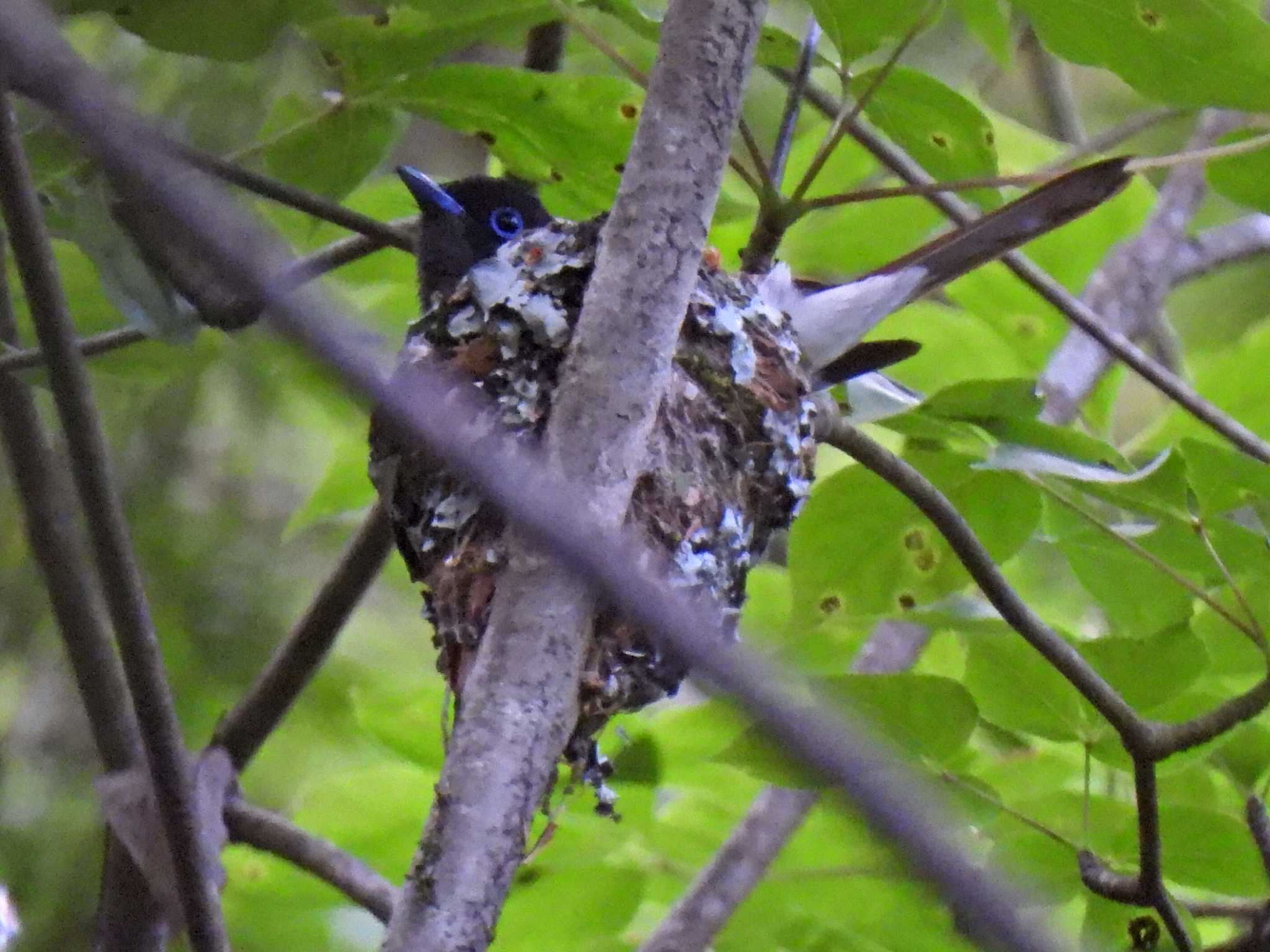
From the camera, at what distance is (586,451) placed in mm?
1331

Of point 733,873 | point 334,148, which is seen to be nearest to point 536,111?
point 334,148

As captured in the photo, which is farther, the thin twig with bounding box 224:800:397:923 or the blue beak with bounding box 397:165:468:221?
the blue beak with bounding box 397:165:468:221

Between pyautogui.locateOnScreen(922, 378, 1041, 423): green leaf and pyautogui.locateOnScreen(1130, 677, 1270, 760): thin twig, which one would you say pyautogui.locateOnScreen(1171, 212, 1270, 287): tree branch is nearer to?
pyautogui.locateOnScreen(922, 378, 1041, 423): green leaf

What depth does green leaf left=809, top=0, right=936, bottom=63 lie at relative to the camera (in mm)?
1818

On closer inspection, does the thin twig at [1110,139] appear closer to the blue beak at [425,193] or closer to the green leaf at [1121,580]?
the green leaf at [1121,580]

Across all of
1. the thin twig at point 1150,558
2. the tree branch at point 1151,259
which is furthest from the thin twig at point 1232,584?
the tree branch at point 1151,259

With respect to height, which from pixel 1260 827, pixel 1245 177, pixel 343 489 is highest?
pixel 1245 177

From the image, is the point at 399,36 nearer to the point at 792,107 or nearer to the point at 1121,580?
the point at 792,107

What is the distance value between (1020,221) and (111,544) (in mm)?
1322

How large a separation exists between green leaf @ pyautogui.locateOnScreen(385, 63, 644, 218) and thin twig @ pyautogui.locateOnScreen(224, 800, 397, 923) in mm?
993

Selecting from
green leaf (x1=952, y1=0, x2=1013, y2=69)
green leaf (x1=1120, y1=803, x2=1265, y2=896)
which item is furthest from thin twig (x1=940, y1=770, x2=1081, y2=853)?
green leaf (x1=952, y1=0, x2=1013, y2=69)

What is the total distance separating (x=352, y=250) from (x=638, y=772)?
87 cm

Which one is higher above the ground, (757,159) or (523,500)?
(523,500)

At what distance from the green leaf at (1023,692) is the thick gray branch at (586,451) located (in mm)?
724
